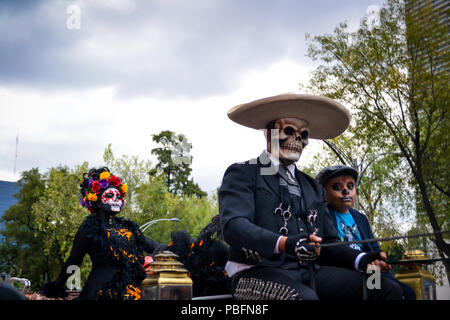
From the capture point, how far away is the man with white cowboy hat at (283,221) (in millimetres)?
3029

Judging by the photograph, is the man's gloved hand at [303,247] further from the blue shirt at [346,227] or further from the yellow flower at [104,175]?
the yellow flower at [104,175]

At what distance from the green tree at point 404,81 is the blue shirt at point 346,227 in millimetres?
9460

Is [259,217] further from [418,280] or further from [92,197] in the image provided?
[92,197]

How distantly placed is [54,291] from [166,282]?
3099mm

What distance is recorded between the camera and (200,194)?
163 ft

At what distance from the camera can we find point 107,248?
584 centimetres

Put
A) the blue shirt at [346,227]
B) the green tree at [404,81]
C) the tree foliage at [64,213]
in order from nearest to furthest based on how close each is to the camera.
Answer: the blue shirt at [346,227] → the green tree at [404,81] → the tree foliage at [64,213]

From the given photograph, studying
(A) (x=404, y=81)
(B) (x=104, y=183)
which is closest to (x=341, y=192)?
(B) (x=104, y=183)

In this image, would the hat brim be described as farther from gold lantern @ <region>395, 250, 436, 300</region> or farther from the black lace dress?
the black lace dress

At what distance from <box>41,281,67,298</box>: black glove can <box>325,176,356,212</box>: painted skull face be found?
124 inches

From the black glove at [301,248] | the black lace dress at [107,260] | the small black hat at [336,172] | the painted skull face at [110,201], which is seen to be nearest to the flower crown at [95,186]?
the painted skull face at [110,201]

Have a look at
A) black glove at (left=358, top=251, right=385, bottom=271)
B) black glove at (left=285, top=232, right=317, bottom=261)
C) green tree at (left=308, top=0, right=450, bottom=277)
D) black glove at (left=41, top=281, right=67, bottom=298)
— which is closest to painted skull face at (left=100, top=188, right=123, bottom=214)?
black glove at (left=41, top=281, right=67, bottom=298)

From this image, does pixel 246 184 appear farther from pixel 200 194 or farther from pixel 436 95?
pixel 200 194

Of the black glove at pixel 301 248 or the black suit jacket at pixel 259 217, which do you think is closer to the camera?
the black glove at pixel 301 248
